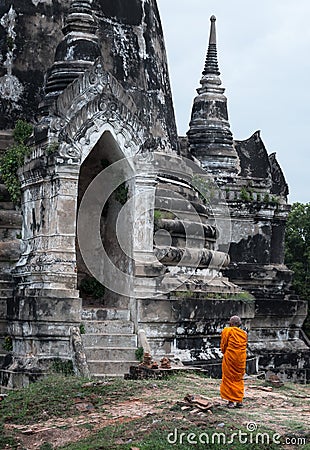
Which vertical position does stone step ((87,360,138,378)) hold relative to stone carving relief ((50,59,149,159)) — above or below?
below

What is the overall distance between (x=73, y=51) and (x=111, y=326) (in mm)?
3893

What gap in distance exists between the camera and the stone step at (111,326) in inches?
564

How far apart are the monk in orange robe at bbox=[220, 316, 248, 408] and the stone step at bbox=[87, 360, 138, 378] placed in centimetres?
266

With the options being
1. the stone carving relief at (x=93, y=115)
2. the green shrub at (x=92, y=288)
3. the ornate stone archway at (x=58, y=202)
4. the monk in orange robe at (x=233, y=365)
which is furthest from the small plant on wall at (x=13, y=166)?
the monk in orange robe at (x=233, y=365)

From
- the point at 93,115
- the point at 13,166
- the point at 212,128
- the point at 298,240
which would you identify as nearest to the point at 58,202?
the point at 93,115

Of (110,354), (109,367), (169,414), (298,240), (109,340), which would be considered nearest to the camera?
(169,414)

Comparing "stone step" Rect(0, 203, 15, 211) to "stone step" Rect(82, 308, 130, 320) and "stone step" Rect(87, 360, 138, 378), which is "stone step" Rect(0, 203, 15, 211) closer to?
"stone step" Rect(82, 308, 130, 320)

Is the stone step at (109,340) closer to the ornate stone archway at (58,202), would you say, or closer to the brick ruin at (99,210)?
the brick ruin at (99,210)

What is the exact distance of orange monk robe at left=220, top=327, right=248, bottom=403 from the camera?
11188 millimetres

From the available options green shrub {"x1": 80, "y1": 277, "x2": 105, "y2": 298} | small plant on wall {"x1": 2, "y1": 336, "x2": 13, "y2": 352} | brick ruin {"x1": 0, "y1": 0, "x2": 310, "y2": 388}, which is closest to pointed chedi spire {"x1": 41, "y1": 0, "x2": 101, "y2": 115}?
brick ruin {"x1": 0, "y1": 0, "x2": 310, "y2": 388}

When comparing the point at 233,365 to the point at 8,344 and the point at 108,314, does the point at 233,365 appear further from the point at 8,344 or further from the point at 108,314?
the point at 8,344

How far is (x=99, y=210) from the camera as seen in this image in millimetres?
15609

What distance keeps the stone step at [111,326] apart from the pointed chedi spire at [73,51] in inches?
119

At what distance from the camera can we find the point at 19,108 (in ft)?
53.6
